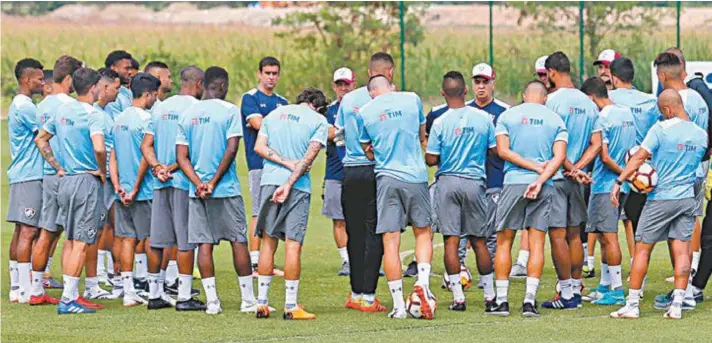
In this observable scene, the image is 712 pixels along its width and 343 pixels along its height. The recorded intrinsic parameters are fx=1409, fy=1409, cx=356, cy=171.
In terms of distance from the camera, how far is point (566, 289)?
1198cm

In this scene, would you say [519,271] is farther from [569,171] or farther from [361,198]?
[361,198]

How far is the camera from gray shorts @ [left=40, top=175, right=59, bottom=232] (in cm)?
1256

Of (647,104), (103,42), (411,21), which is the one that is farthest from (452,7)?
(647,104)

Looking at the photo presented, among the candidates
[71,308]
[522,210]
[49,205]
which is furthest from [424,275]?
[49,205]

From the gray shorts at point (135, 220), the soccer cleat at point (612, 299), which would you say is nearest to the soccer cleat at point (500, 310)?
the soccer cleat at point (612, 299)

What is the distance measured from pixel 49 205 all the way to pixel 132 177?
0.78 meters

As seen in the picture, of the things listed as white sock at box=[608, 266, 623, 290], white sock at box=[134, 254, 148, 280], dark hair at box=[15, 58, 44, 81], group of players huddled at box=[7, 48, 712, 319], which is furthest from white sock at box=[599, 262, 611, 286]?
dark hair at box=[15, 58, 44, 81]

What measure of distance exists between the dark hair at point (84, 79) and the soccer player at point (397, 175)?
93.9 inches

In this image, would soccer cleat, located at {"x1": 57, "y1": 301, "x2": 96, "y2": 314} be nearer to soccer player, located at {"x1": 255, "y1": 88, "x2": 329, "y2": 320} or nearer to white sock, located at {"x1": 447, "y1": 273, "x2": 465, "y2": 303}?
soccer player, located at {"x1": 255, "y1": 88, "x2": 329, "y2": 320}

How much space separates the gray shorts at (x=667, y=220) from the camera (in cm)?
1140

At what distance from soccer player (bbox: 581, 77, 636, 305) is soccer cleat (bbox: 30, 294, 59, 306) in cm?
483

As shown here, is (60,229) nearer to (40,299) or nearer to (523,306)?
(40,299)

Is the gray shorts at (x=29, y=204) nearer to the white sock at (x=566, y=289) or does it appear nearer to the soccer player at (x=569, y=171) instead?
the soccer player at (x=569, y=171)

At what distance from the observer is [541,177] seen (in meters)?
11.5
